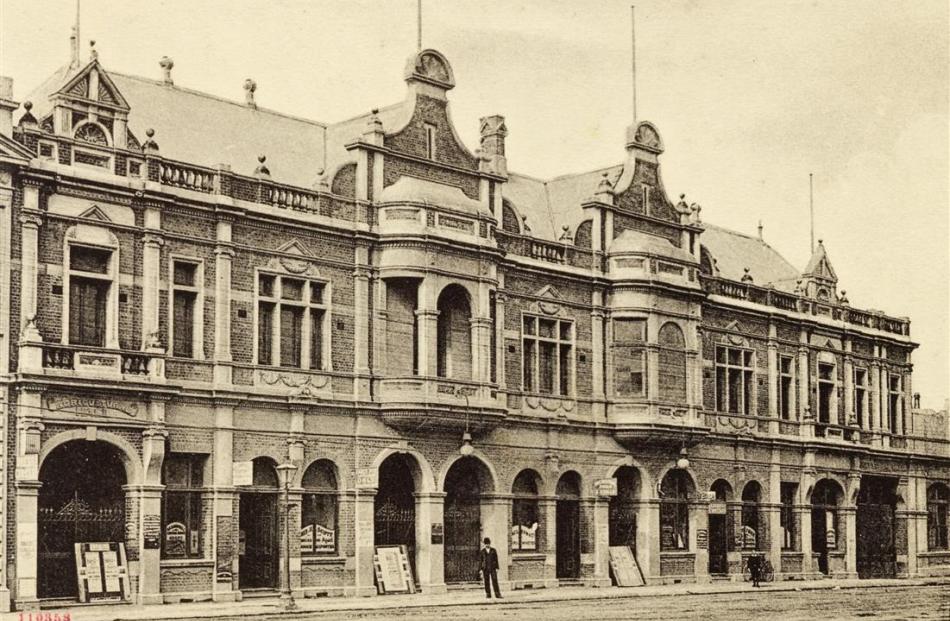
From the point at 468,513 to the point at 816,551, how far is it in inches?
693

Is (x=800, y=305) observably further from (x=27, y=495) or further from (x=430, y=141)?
(x=27, y=495)

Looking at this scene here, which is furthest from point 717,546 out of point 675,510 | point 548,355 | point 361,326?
point 361,326

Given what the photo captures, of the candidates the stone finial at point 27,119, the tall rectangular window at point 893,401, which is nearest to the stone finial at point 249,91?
the stone finial at point 27,119

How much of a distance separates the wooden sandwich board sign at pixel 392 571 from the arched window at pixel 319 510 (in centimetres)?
141

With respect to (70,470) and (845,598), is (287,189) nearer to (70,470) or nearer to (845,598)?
(70,470)

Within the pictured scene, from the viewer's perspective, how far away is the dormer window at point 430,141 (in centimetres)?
3753

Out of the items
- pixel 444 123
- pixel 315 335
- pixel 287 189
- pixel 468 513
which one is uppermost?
pixel 444 123

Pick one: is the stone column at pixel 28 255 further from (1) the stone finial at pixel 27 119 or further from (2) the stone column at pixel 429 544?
(2) the stone column at pixel 429 544

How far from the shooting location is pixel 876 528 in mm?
53719

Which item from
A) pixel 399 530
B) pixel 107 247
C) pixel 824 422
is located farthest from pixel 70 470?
pixel 824 422

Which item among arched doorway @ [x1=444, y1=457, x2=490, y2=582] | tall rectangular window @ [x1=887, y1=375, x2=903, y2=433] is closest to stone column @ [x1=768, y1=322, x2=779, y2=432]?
tall rectangular window @ [x1=887, y1=375, x2=903, y2=433]

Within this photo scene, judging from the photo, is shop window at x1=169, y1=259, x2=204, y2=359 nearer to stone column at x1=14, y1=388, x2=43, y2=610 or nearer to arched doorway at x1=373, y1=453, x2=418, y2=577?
stone column at x1=14, y1=388, x2=43, y2=610

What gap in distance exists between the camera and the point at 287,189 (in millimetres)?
34312

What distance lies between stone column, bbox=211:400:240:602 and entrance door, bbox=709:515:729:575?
19.4 m
